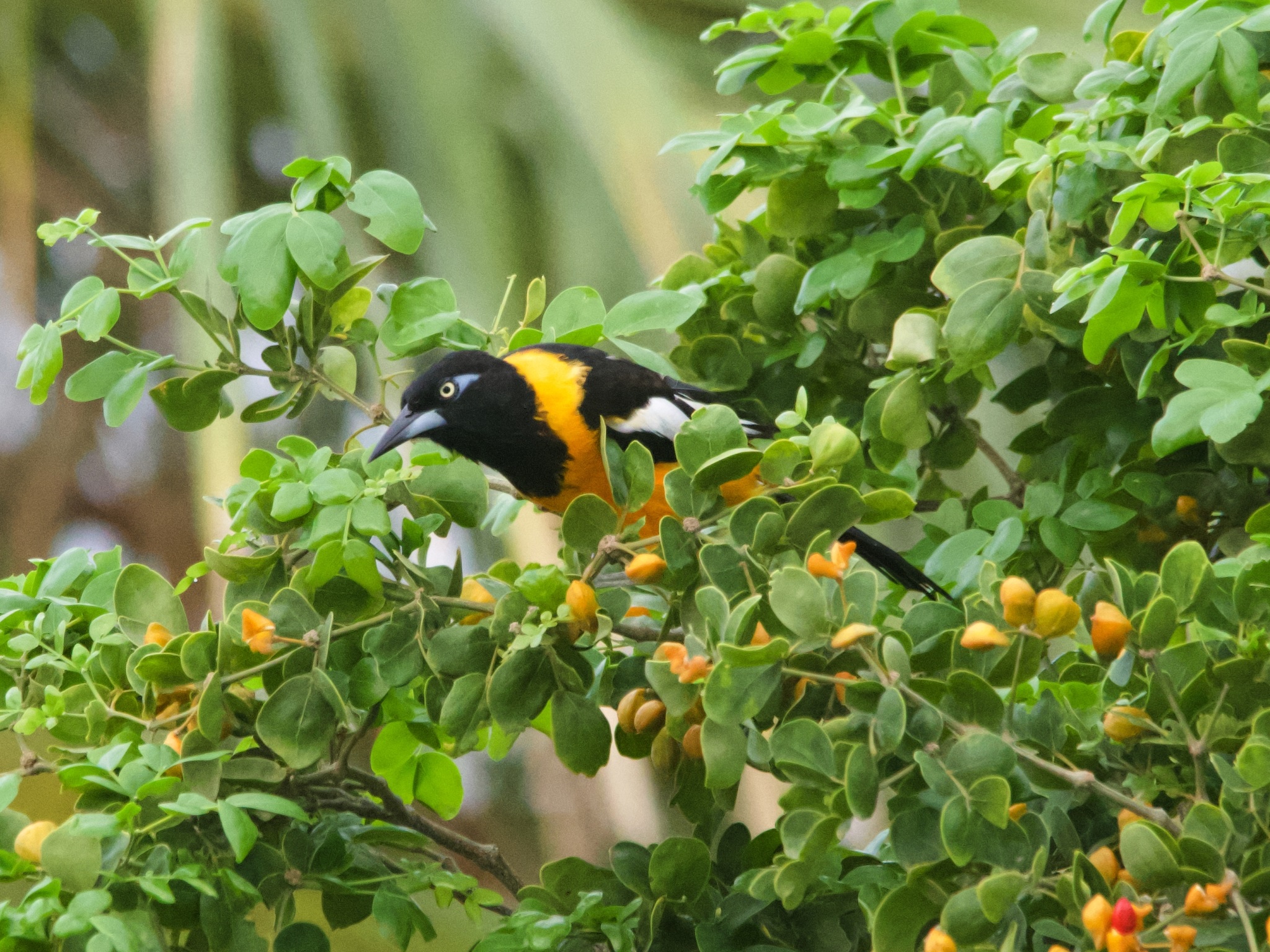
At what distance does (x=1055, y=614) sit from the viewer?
1.93 ft

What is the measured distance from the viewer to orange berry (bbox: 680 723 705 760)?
2.49 ft

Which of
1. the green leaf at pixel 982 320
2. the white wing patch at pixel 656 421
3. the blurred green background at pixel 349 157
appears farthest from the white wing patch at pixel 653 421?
the blurred green background at pixel 349 157

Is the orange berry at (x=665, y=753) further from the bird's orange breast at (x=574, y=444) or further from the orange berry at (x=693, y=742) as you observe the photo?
the bird's orange breast at (x=574, y=444)

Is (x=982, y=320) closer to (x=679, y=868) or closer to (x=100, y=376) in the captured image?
(x=679, y=868)

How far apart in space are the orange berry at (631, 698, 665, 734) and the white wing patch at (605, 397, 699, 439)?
1.24ft

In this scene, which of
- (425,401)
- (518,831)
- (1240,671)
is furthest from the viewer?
(518,831)

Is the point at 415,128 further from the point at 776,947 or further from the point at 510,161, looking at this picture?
the point at 776,947

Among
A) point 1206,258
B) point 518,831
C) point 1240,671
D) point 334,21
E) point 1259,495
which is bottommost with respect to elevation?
point 518,831

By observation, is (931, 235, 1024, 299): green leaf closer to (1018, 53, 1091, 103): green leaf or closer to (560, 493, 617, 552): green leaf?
(1018, 53, 1091, 103): green leaf

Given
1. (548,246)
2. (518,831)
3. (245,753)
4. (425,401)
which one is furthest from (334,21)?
(245,753)

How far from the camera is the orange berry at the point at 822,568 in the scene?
23.5 inches

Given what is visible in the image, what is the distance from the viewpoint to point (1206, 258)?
0.71m

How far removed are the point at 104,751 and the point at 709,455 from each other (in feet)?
1.24

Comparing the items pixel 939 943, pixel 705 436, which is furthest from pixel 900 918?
pixel 705 436
